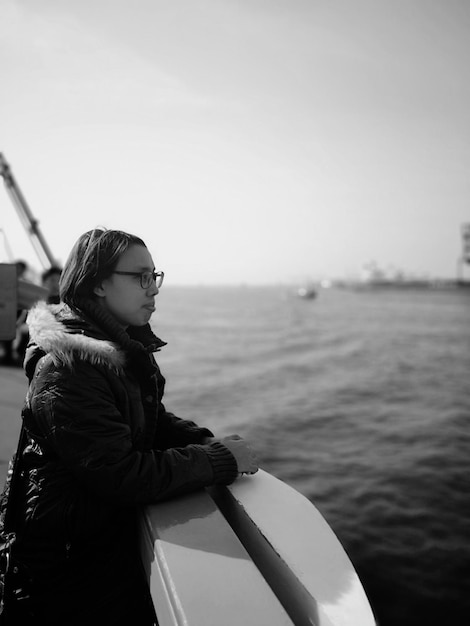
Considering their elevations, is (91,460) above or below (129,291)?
below

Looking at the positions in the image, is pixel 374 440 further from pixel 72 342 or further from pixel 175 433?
pixel 72 342

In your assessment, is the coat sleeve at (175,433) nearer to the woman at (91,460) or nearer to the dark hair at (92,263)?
the woman at (91,460)

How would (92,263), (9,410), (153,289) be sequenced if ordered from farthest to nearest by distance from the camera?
(9,410), (153,289), (92,263)

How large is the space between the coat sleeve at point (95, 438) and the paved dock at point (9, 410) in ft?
4.67

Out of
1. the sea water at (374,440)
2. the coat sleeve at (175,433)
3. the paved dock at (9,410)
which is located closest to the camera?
the coat sleeve at (175,433)

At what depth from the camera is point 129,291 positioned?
66.7 inches

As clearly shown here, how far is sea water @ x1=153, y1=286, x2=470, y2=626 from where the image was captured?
468cm

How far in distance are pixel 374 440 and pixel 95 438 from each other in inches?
354

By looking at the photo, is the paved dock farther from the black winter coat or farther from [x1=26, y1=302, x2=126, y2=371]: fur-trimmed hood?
[x1=26, y1=302, x2=126, y2=371]: fur-trimmed hood

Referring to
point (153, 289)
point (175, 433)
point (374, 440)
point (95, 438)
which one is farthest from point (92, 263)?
point (374, 440)

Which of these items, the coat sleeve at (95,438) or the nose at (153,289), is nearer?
the coat sleeve at (95,438)

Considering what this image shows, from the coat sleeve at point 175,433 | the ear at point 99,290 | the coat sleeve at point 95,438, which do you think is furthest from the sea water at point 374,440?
the ear at point 99,290

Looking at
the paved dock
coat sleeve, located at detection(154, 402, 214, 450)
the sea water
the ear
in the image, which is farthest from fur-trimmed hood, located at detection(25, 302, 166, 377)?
the sea water

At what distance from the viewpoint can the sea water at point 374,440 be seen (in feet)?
15.4
